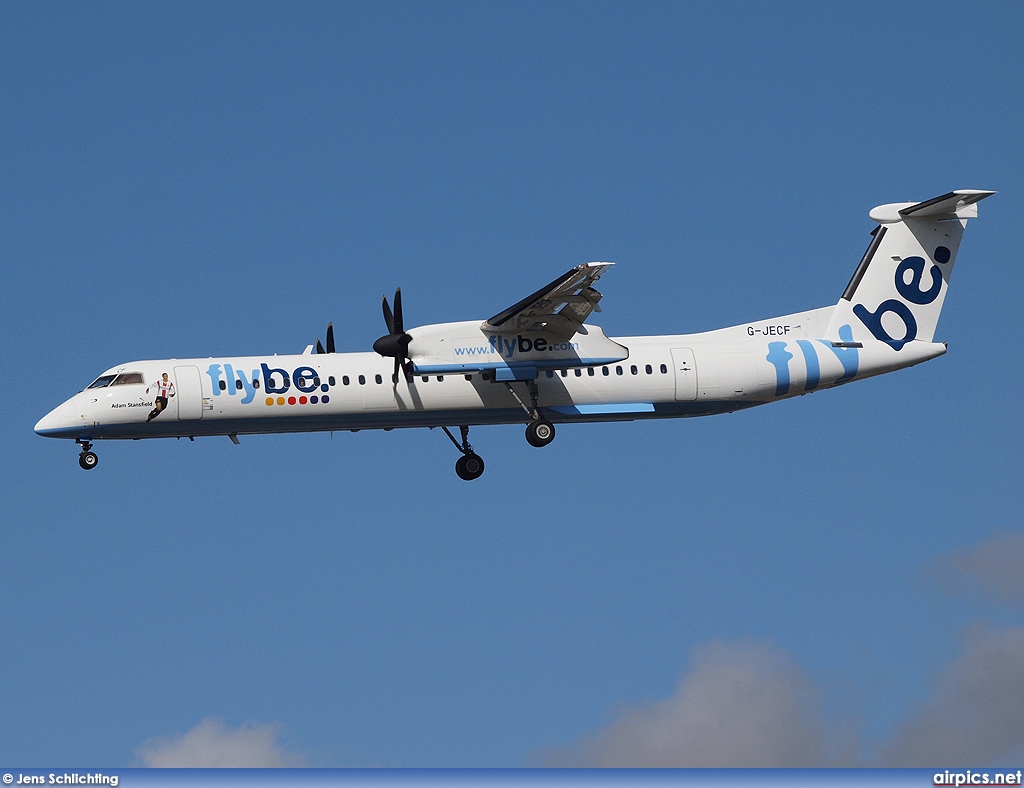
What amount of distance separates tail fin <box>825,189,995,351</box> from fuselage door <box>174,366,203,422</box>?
14.4 m

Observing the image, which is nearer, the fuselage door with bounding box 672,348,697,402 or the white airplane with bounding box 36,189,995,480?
the white airplane with bounding box 36,189,995,480

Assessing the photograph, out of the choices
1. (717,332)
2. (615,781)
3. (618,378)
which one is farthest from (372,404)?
(615,781)

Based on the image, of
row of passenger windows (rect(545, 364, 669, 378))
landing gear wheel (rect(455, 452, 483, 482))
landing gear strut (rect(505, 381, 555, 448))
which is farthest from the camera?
landing gear wheel (rect(455, 452, 483, 482))

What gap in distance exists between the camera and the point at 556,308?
100.0 feet

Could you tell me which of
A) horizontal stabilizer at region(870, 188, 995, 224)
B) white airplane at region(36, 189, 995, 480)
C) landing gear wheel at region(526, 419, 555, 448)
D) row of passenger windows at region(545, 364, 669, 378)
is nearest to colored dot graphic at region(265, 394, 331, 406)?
white airplane at region(36, 189, 995, 480)

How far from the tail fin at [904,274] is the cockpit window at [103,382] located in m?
16.2

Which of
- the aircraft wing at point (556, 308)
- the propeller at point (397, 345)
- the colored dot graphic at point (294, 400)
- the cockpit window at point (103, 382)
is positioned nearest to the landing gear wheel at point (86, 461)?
the cockpit window at point (103, 382)

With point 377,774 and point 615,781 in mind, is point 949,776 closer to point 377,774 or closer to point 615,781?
point 615,781

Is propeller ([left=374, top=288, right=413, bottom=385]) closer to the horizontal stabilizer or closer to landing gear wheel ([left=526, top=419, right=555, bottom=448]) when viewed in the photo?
landing gear wheel ([left=526, top=419, right=555, bottom=448])

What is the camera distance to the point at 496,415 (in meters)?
31.8

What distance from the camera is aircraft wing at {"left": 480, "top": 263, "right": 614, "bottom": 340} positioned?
95.8ft

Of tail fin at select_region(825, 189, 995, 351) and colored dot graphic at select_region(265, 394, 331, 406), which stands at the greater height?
tail fin at select_region(825, 189, 995, 351)

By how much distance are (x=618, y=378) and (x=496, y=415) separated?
9.34 ft

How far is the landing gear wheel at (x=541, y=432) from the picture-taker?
31.7 meters
